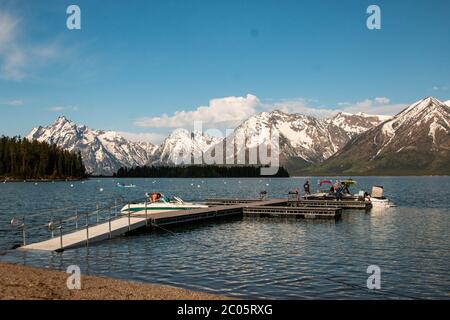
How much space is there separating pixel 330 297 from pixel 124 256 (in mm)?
17963

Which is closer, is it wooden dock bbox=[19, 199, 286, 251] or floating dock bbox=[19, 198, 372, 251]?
wooden dock bbox=[19, 199, 286, 251]

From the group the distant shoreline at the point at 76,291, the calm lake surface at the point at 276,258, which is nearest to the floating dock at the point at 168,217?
the calm lake surface at the point at 276,258

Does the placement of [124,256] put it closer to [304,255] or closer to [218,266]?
[218,266]

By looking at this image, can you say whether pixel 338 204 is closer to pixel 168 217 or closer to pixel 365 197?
pixel 365 197

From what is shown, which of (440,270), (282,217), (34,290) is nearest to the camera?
(34,290)

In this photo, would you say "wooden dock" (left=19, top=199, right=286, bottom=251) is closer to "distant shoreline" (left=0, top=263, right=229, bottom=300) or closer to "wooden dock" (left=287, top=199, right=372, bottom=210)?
"distant shoreline" (left=0, top=263, right=229, bottom=300)

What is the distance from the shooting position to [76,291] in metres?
21.5

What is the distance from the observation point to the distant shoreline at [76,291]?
1991 cm

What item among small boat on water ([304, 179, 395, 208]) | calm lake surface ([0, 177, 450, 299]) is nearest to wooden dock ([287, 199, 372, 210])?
small boat on water ([304, 179, 395, 208])

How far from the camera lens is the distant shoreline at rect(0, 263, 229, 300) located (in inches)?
784

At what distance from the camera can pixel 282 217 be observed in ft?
219

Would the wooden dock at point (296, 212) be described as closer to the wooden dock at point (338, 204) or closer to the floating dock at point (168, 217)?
the floating dock at point (168, 217)
